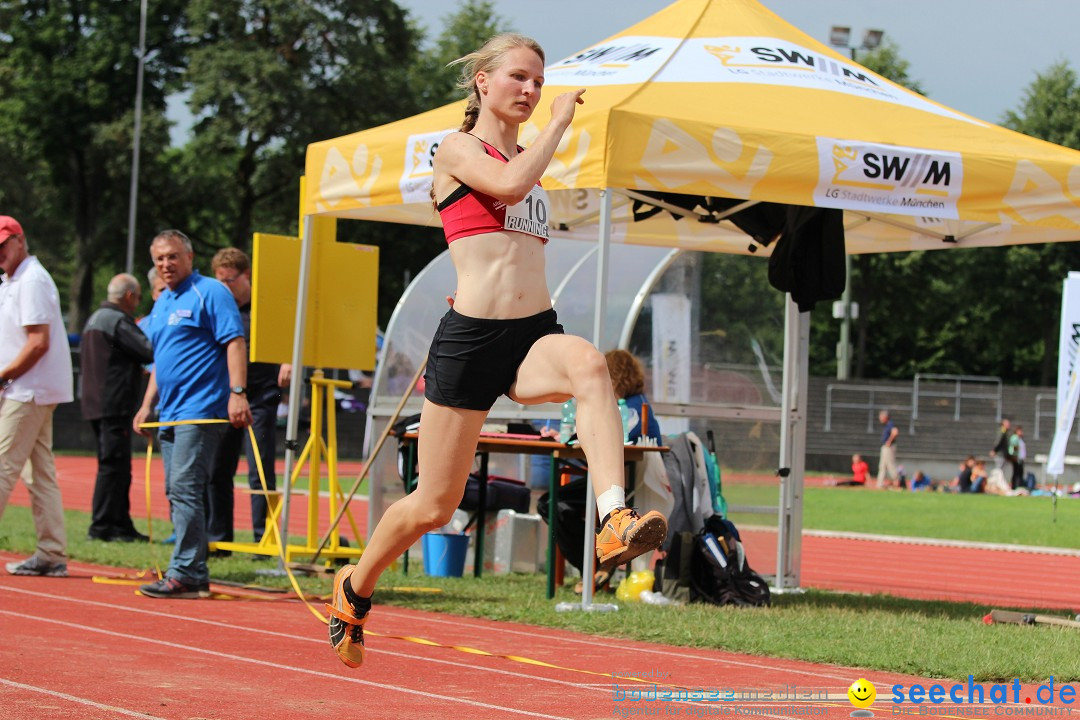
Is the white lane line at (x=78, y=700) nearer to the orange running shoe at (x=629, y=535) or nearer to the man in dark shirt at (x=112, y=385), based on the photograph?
the orange running shoe at (x=629, y=535)

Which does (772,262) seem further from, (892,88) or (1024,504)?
(1024,504)

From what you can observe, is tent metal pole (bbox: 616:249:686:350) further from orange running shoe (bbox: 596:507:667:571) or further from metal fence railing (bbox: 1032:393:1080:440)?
metal fence railing (bbox: 1032:393:1080:440)

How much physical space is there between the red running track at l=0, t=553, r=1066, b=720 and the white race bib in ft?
5.45

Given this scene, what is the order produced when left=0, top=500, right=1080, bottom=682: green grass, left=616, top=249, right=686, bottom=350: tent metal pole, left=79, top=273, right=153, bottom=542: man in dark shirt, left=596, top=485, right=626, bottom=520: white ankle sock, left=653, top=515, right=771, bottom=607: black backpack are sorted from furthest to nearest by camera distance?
left=79, top=273, right=153, bottom=542: man in dark shirt < left=616, top=249, right=686, bottom=350: tent metal pole < left=653, top=515, right=771, bottom=607: black backpack < left=0, top=500, right=1080, bottom=682: green grass < left=596, top=485, right=626, bottom=520: white ankle sock

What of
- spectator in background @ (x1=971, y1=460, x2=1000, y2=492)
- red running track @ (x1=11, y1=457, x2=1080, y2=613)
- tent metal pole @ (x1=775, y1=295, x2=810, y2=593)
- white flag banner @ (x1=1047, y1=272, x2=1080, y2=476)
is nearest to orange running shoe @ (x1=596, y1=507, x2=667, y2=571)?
tent metal pole @ (x1=775, y1=295, x2=810, y2=593)

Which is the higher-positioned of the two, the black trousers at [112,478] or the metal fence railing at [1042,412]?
the metal fence railing at [1042,412]

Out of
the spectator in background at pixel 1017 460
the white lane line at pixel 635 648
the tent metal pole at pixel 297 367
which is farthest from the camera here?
the spectator in background at pixel 1017 460

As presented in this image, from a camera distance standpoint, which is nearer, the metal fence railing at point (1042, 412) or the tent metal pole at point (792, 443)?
the tent metal pole at point (792, 443)

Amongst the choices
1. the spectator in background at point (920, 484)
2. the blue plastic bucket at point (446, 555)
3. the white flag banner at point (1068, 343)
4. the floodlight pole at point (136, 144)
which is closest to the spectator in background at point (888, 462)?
the spectator in background at point (920, 484)

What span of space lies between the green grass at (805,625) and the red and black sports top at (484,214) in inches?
120

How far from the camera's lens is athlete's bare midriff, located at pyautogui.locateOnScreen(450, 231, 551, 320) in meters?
4.57

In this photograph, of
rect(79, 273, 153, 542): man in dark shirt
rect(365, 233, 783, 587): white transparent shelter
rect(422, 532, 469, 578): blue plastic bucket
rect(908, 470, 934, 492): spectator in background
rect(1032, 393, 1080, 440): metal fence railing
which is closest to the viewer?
rect(422, 532, 469, 578): blue plastic bucket

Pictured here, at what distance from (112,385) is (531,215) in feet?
27.0

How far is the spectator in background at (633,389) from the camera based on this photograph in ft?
30.5
